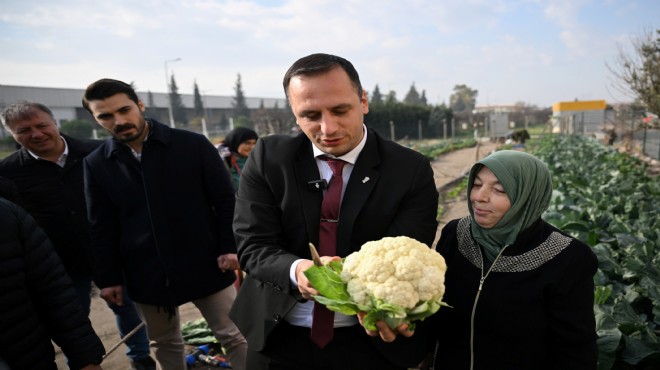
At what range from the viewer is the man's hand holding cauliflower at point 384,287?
1.34 meters

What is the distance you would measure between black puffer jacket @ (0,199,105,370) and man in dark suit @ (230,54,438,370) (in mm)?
895

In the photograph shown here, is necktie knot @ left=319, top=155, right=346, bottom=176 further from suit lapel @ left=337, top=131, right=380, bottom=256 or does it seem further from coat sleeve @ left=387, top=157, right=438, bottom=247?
coat sleeve @ left=387, top=157, right=438, bottom=247

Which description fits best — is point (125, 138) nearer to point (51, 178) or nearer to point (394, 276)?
point (51, 178)

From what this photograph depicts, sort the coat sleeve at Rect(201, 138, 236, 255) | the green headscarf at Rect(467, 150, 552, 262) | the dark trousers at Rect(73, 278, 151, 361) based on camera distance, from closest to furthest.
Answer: the green headscarf at Rect(467, 150, 552, 262) → the coat sleeve at Rect(201, 138, 236, 255) → the dark trousers at Rect(73, 278, 151, 361)

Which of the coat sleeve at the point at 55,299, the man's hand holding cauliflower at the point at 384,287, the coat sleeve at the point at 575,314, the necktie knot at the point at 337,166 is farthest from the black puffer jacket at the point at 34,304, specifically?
the coat sleeve at the point at 575,314

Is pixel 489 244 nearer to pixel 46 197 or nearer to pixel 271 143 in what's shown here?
pixel 271 143

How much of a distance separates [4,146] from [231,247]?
24.8 meters

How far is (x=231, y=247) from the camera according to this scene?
2.92m

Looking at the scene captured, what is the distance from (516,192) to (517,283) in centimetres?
42

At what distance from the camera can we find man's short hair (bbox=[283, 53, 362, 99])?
1.56 metres

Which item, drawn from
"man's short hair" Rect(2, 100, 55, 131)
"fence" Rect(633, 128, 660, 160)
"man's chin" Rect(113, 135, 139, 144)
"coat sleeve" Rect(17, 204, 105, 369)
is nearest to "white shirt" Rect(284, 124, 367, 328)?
"coat sleeve" Rect(17, 204, 105, 369)

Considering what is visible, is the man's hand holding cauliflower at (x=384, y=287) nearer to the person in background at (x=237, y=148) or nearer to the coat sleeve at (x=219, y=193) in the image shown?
the coat sleeve at (x=219, y=193)

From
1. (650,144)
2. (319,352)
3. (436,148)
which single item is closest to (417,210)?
(319,352)

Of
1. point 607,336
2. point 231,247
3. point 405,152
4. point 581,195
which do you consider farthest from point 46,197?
point 581,195
